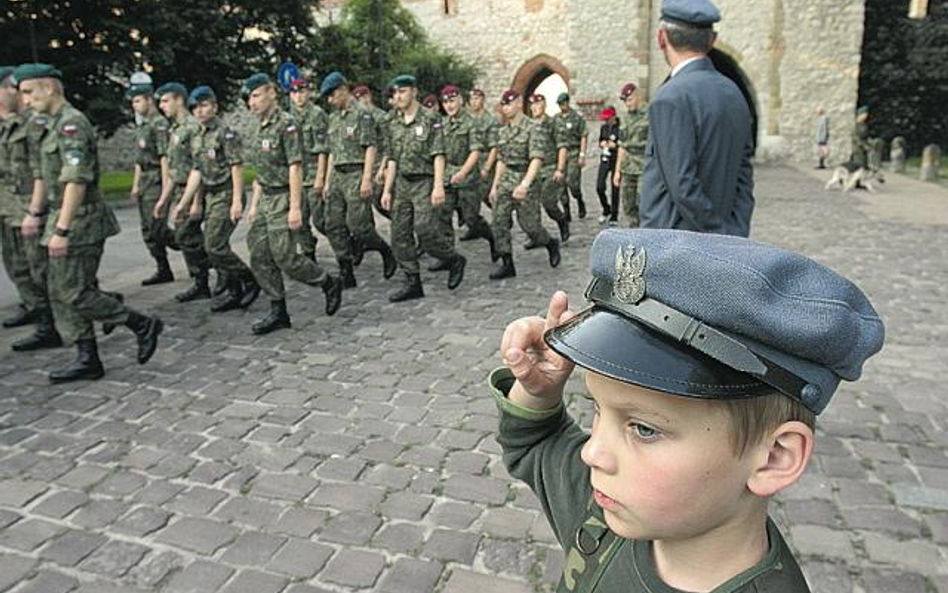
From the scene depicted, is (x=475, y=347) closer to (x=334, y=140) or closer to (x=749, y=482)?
(x=334, y=140)

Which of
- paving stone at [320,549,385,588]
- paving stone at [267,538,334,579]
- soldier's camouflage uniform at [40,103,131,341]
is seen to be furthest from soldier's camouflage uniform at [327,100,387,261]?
paving stone at [320,549,385,588]

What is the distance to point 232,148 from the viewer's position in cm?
673

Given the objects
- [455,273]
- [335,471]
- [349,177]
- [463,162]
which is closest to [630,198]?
[463,162]

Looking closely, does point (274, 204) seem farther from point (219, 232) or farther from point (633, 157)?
point (633, 157)

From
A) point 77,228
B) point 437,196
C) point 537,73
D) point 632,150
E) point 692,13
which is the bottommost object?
point 437,196

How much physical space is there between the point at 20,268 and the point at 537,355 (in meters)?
6.23

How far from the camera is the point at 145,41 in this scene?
17125 millimetres

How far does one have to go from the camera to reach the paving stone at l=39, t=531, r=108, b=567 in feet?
9.79

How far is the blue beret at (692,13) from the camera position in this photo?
3350 mm

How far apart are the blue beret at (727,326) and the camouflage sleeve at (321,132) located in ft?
22.8

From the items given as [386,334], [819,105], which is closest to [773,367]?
[386,334]

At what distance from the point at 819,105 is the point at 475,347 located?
→ 22.0 metres

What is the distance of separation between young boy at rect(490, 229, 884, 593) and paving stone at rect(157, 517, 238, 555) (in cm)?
232

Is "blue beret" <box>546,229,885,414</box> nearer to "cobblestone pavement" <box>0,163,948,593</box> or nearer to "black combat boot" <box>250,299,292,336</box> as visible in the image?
"cobblestone pavement" <box>0,163,948,593</box>
